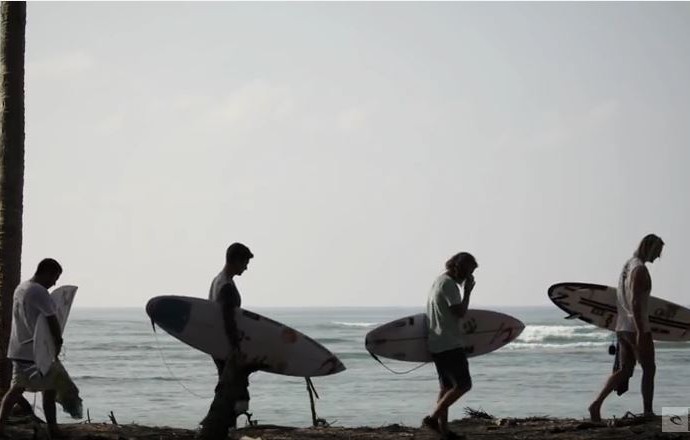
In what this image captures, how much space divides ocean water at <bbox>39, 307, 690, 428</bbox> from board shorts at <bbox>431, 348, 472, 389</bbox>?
22.2ft

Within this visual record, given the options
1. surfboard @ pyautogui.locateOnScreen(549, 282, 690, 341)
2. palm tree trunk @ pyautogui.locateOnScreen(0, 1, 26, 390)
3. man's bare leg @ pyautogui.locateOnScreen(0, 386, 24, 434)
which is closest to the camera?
man's bare leg @ pyautogui.locateOnScreen(0, 386, 24, 434)

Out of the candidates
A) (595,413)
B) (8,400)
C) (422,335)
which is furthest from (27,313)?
(595,413)

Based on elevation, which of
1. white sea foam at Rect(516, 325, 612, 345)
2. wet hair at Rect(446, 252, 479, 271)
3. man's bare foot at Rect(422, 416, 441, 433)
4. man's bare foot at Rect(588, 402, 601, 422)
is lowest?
man's bare foot at Rect(422, 416, 441, 433)

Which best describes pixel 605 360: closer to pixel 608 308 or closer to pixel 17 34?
pixel 608 308

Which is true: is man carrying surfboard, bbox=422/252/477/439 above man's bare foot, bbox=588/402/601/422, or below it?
above

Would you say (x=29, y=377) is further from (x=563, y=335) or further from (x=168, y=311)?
(x=563, y=335)

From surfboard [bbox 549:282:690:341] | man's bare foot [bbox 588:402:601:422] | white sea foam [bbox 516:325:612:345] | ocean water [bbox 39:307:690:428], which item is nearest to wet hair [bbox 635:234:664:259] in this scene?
man's bare foot [bbox 588:402:601:422]

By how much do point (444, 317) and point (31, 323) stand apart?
329cm

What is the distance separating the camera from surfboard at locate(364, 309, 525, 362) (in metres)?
9.71

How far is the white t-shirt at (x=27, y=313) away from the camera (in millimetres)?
7781

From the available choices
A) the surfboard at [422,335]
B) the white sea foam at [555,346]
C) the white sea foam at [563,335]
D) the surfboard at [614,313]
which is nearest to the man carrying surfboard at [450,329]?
the surfboard at [422,335]

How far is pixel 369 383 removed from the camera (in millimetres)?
24328

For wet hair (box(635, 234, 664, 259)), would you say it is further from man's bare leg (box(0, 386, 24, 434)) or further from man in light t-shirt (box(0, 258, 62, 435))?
man's bare leg (box(0, 386, 24, 434))

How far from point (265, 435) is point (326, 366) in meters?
1.32
